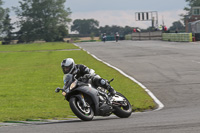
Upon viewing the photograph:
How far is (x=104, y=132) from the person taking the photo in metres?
7.68

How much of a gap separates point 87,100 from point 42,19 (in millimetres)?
126588

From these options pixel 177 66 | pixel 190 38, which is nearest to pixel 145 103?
pixel 177 66

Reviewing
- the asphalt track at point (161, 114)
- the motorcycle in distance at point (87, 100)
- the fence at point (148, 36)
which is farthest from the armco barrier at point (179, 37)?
the motorcycle in distance at point (87, 100)

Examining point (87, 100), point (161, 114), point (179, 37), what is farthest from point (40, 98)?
point (179, 37)

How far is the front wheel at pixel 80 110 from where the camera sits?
930 cm

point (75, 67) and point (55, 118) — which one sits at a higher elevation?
point (75, 67)

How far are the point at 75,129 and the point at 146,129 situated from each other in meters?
1.33

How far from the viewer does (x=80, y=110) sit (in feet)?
30.9

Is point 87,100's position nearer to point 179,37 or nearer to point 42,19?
point 179,37

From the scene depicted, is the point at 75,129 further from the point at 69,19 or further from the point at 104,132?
the point at 69,19

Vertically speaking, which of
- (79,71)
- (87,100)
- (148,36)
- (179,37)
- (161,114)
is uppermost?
(79,71)

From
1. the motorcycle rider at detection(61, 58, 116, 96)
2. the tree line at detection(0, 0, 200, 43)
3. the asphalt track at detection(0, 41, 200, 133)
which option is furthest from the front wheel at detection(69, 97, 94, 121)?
the tree line at detection(0, 0, 200, 43)

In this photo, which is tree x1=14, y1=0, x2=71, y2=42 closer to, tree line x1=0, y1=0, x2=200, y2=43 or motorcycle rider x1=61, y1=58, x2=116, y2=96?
tree line x1=0, y1=0, x2=200, y2=43

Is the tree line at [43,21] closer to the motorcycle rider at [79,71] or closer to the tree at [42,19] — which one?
the tree at [42,19]
